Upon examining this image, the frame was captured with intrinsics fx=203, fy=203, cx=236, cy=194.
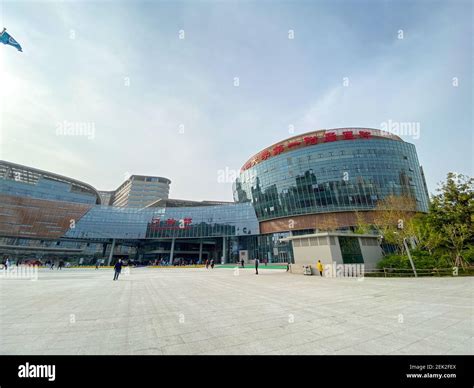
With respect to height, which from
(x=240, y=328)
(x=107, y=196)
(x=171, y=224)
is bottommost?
(x=240, y=328)

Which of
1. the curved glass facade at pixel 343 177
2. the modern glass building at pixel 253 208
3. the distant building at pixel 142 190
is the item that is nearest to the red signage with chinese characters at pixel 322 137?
the modern glass building at pixel 253 208

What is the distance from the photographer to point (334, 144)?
173ft

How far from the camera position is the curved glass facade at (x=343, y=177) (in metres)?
49.2

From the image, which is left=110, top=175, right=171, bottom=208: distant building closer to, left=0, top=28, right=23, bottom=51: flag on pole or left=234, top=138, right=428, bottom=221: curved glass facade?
left=234, top=138, right=428, bottom=221: curved glass facade

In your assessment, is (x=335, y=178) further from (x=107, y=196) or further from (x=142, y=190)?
(x=107, y=196)

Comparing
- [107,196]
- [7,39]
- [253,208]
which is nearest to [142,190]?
[107,196]

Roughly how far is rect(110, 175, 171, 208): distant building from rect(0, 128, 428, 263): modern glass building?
5221 cm

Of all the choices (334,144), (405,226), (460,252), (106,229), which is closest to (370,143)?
(334,144)

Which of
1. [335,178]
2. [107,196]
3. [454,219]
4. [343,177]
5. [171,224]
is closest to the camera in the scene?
[454,219]

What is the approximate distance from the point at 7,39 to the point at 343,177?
2180 inches

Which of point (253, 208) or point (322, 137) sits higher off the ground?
point (322, 137)

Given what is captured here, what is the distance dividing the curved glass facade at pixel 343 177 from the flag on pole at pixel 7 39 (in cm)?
5178

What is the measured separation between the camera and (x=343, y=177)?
50.2 metres

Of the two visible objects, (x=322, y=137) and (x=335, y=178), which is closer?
(x=335, y=178)
